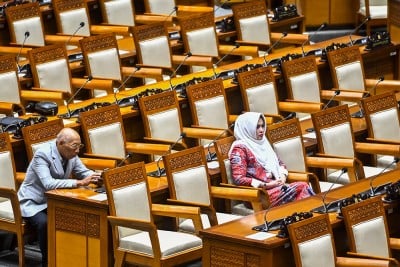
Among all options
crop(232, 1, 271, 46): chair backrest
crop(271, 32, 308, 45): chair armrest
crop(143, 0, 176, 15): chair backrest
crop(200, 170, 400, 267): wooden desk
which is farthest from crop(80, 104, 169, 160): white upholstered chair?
crop(143, 0, 176, 15): chair backrest

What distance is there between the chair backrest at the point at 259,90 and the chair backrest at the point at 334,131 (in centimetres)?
39

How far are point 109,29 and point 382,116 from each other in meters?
1.42

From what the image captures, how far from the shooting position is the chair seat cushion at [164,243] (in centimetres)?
393

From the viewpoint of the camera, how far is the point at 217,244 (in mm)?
3705

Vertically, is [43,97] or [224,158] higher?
[43,97]

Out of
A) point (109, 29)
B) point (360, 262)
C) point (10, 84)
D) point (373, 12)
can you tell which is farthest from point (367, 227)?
point (373, 12)

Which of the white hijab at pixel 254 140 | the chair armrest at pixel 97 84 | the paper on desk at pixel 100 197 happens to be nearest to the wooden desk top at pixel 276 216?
the white hijab at pixel 254 140

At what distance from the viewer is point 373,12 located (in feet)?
21.2

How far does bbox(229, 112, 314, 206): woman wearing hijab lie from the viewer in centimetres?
427

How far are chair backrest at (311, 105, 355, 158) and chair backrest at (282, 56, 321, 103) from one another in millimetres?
465

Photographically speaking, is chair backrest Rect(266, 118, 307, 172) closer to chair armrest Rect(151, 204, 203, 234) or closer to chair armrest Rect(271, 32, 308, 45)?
chair armrest Rect(151, 204, 203, 234)

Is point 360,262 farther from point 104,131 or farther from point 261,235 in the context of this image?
point 104,131

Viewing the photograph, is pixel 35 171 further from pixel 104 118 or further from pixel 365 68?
pixel 365 68

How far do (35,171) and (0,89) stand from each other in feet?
2.83
